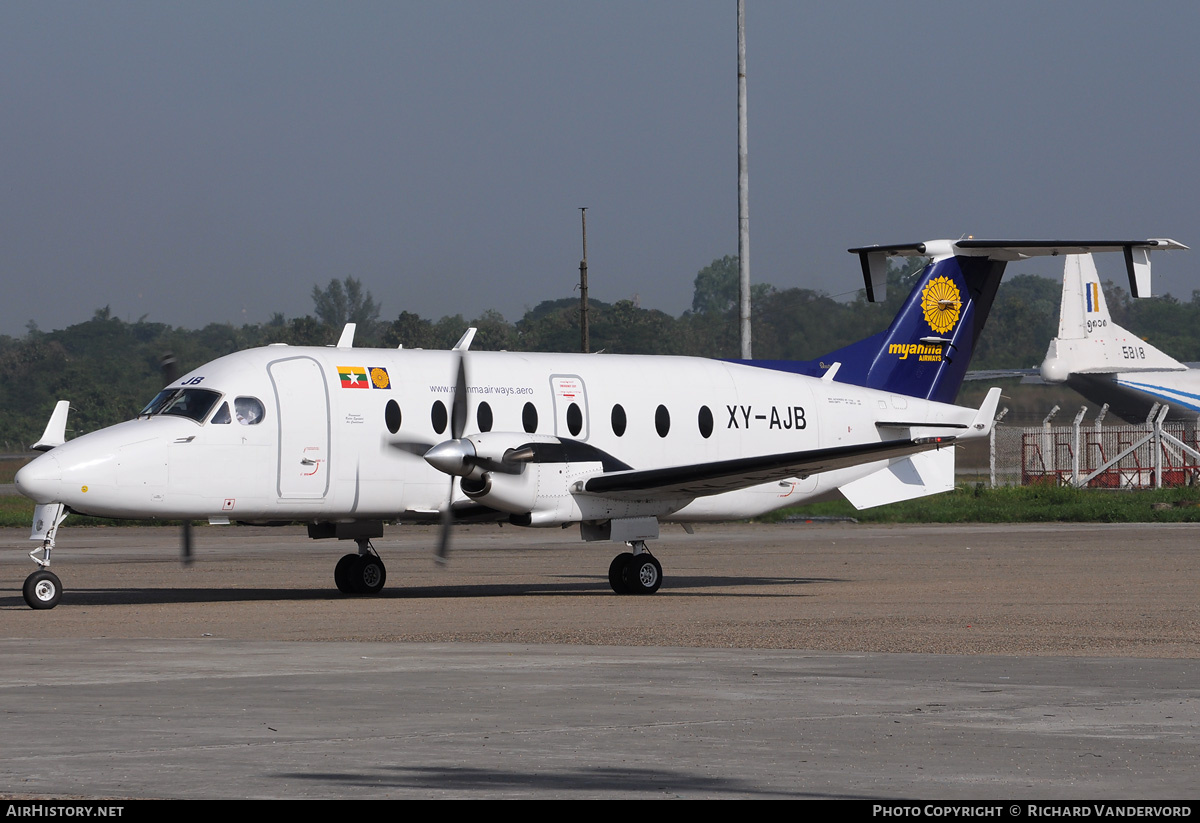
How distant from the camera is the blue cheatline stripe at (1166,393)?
66.1m

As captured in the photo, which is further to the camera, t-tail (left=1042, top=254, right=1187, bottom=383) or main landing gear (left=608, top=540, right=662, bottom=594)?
t-tail (left=1042, top=254, right=1187, bottom=383)

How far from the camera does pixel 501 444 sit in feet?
67.6

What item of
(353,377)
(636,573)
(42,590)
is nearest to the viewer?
(42,590)

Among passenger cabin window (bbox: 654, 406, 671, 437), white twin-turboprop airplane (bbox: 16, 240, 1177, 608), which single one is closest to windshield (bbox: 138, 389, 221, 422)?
white twin-turboprop airplane (bbox: 16, 240, 1177, 608)

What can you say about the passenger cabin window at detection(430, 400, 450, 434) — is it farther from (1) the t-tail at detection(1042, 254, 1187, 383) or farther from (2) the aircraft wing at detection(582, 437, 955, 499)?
(1) the t-tail at detection(1042, 254, 1187, 383)

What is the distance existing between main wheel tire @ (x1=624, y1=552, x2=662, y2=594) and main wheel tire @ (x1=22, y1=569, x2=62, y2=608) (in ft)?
24.4

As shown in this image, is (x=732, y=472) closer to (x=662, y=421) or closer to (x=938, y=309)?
(x=662, y=421)

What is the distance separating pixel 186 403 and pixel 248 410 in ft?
2.56

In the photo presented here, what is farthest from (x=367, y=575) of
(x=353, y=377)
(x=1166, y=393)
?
(x=1166, y=393)

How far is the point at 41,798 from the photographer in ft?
24.5

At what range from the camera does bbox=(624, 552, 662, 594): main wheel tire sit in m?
22.0

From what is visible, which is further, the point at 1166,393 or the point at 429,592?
the point at 1166,393

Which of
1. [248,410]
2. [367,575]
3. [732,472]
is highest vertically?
[248,410]

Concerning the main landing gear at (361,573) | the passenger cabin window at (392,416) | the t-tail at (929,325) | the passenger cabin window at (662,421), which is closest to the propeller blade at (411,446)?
the passenger cabin window at (392,416)
